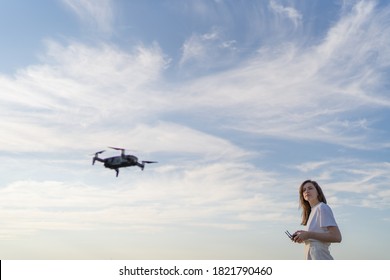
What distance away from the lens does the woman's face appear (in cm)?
1231

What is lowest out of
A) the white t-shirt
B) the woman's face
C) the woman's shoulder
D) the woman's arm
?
the woman's arm

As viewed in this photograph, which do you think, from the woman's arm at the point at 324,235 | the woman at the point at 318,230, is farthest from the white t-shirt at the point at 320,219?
the woman's arm at the point at 324,235

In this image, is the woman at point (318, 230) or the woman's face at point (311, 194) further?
the woman's face at point (311, 194)

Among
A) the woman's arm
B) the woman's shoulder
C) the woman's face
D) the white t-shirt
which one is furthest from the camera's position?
the woman's face

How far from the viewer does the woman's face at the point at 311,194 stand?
12.3 m

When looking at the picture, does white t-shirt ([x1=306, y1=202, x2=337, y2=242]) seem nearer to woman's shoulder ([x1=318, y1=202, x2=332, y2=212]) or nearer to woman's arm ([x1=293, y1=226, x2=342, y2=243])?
woman's shoulder ([x1=318, y1=202, x2=332, y2=212])

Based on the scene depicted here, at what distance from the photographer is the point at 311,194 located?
40.4 ft

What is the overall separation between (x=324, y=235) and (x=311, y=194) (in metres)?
1.36

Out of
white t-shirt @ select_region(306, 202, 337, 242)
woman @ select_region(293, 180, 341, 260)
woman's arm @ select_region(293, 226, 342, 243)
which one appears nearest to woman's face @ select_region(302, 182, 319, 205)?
woman @ select_region(293, 180, 341, 260)

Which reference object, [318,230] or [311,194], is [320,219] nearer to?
[318,230]

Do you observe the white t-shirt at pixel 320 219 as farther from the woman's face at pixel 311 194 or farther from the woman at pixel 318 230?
the woman's face at pixel 311 194

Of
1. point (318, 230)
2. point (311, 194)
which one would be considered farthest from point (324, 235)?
point (311, 194)
